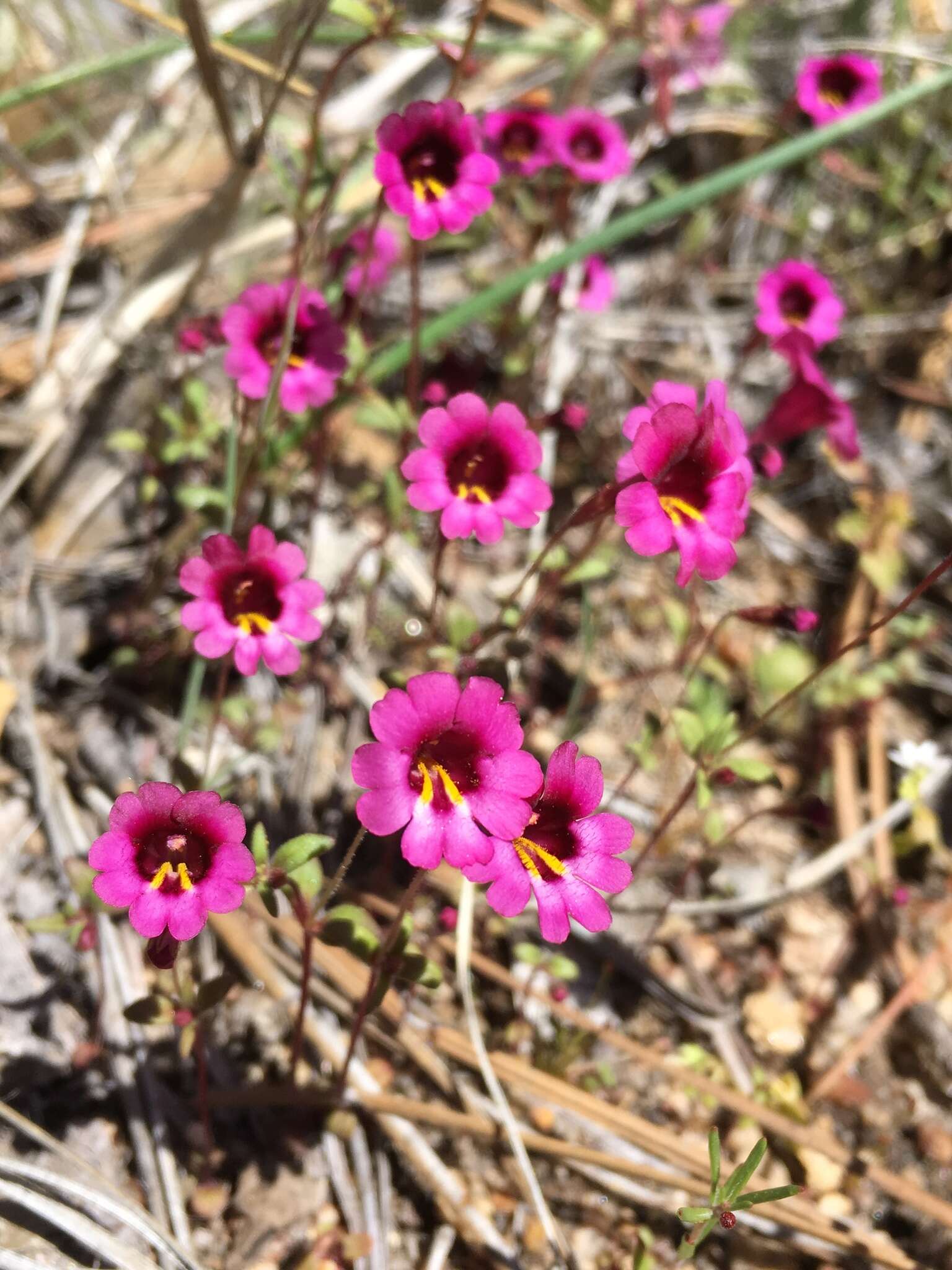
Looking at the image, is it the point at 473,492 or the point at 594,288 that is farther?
the point at 594,288

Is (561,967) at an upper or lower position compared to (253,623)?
lower

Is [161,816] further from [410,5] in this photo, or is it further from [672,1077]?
[410,5]

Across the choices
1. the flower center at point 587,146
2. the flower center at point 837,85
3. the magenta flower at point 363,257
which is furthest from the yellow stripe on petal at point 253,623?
the flower center at point 837,85

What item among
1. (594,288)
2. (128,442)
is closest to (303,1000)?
(128,442)

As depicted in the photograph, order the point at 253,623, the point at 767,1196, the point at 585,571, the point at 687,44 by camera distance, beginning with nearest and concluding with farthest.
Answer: the point at 767,1196
the point at 253,623
the point at 585,571
the point at 687,44

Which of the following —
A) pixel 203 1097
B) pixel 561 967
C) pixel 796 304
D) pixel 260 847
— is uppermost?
pixel 260 847

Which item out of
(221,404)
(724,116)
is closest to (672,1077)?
(221,404)

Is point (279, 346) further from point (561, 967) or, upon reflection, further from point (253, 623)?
point (561, 967)

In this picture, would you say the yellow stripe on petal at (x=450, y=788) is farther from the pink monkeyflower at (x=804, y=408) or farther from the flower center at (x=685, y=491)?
the pink monkeyflower at (x=804, y=408)
